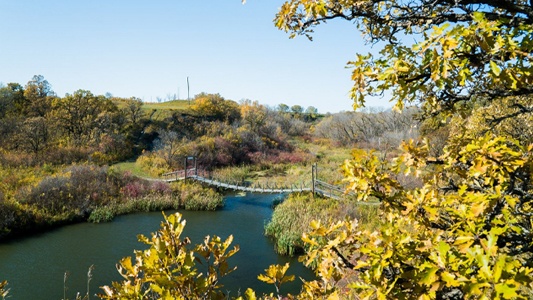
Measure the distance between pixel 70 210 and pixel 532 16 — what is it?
55.2 ft

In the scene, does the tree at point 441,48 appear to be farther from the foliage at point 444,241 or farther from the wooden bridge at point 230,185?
the wooden bridge at point 230,185

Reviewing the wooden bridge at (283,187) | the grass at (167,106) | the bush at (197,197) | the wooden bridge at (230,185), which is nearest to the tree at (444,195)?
the wooden bridge at (283,187)

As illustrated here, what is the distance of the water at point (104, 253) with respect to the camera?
359 inches

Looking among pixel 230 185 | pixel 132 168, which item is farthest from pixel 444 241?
pixel 132 168

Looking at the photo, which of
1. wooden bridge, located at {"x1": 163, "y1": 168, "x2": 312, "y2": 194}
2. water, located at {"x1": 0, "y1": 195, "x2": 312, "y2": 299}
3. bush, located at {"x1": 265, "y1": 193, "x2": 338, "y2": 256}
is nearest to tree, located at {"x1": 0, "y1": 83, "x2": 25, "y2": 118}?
wooden bridge, located at {"x1": 163, "y1": 168, "x2": 312, "y2": 194}

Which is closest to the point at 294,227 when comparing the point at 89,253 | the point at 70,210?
the point at 89,253

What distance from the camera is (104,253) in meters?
11.4

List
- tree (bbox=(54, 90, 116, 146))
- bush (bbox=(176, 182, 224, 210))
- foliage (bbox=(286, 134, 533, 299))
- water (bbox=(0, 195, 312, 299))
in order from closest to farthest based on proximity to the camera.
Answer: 1. foliage (bbox=(286, 134, 533, 299))
2. water (bbox=(0, 195, 312, 299))
3. bush (bbox=(176, 182, 224, 210))
4. tree (bbox=(54, 90, 116, 146))

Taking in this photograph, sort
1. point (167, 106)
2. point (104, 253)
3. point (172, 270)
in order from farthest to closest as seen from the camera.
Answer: point (167, 106) → point (104, 253) → point (172, 270)

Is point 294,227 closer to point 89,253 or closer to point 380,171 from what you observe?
point 89,253

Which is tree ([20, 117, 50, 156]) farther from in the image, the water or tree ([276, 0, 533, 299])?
tree ([276, 0, 533, 299])

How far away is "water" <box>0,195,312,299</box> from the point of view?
29.9 feet

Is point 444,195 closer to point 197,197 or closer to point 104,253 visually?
point 104,253

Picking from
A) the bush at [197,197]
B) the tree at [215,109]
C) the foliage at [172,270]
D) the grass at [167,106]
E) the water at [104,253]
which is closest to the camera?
the foliage at [172,270]
